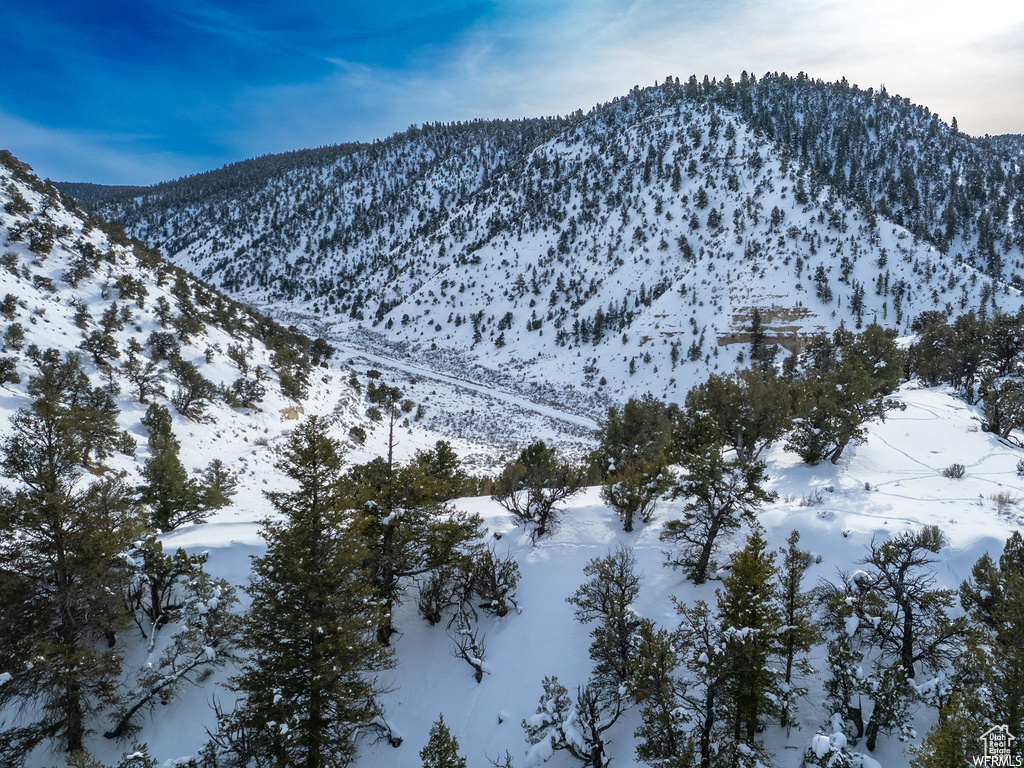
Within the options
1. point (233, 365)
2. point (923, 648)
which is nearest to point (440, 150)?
point (233, 365)

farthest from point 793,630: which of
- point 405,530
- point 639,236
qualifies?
point 639,236

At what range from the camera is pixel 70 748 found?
1125cm

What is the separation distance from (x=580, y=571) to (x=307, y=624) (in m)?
9.91

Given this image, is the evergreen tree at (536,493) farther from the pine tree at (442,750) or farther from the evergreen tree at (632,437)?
the pine tree at (442,750)

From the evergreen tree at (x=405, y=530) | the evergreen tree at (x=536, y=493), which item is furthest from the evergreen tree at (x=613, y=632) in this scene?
the evergreen tree at (x=536, y=493)

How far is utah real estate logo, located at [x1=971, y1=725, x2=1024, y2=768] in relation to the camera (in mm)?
7285

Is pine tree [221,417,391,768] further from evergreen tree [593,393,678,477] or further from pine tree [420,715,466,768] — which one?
evergreen tree [593,393,678,477]

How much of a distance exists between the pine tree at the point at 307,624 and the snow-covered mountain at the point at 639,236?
51.5 m

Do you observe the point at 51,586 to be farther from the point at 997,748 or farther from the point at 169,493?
the point at 997,748

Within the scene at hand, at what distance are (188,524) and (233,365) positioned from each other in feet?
73.4

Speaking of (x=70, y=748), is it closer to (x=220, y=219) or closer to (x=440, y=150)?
(x=440, y=150)

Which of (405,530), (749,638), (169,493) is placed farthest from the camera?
(169,493)

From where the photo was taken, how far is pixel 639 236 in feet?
274

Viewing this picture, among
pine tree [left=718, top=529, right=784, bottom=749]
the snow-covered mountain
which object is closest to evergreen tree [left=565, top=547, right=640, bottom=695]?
pine tree [left=718, top=529, right=784, bottom=749]
